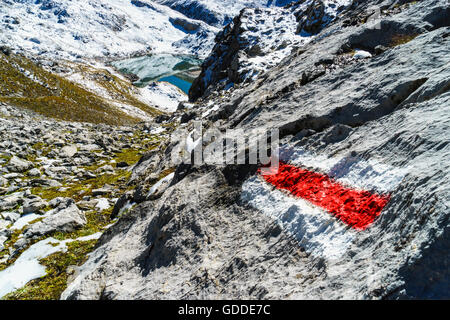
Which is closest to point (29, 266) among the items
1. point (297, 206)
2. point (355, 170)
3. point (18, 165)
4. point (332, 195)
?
point (297, 206)

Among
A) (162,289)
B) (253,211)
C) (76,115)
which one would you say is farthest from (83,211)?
(76,115)

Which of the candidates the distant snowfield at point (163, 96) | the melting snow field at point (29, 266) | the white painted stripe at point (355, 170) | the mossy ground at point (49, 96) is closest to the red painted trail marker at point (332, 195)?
the white painted stripe at point (355, 170)

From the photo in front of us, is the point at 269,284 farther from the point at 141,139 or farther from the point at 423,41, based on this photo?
the point at 141,139

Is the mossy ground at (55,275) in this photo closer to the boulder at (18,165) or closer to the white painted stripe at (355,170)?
the white painted stripe at (355,170)

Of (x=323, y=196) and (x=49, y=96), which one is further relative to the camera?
(x=49, y=96)

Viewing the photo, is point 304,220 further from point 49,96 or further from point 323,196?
point 49,96

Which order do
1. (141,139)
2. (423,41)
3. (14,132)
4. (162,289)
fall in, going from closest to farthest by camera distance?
(162,289) < (423,41) < (14,132) < (141,139)

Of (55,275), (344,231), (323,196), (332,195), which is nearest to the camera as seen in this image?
(344,231)
